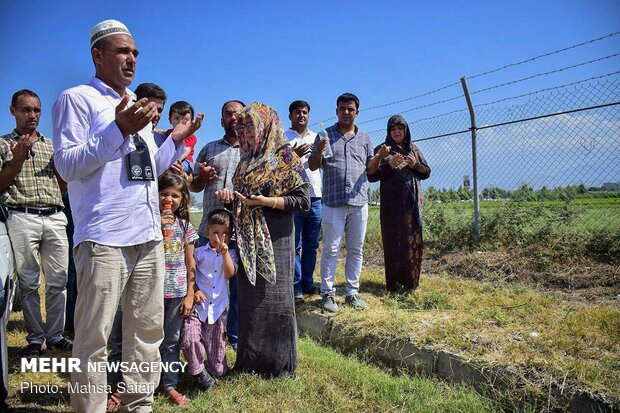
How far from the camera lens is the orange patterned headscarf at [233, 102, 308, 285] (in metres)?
3.23

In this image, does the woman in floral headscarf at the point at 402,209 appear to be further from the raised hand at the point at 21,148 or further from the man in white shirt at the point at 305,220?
the raised hand at the point at 21,148

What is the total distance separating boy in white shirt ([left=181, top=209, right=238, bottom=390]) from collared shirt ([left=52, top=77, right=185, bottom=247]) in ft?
3.17

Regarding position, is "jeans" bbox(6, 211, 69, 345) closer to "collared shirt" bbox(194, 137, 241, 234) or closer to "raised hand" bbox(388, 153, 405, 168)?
"collared shirt" bbox(194, 137, 241, 234)

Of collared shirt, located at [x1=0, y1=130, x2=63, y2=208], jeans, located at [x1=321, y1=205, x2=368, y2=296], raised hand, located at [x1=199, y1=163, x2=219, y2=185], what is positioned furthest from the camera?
jeans, located at [x1=321, y1=205, x2=368, y2=296]

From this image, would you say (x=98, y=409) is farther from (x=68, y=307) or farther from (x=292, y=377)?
(x=68, y=307)

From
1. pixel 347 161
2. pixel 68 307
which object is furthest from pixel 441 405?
pixel 68 307

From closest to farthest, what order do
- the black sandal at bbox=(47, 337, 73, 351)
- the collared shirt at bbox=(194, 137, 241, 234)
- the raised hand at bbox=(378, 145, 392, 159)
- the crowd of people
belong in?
the crowd of people, the black sandal at bbox=(47, 337, 73, 351), the collared shirt at bbox=(194, 137, 241, 234), the raised hand at bbox=(378, 145, 392, 159)

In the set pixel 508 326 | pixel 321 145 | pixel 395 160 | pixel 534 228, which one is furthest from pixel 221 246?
pixel 534 228

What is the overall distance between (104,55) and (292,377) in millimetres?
2484

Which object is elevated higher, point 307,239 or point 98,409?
point 307,239

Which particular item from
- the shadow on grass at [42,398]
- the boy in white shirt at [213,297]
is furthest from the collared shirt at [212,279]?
the shadow on grass at [42,398]

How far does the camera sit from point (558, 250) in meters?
5.83

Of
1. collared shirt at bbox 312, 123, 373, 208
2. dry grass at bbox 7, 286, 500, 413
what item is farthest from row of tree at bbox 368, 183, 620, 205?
dry grass at bbox 7, 286, 500, 413

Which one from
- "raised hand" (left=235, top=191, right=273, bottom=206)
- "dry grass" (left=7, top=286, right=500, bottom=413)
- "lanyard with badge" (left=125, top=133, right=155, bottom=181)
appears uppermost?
"lanyard with badge" (left=125, top=133, right=155, bottom=181)
